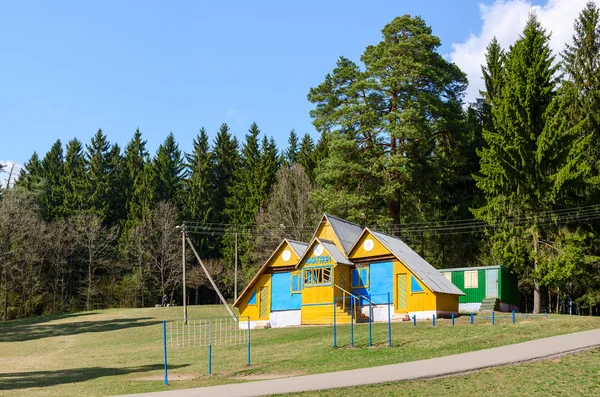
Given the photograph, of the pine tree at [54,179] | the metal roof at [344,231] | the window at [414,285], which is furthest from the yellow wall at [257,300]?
the pine tree at [54,179]

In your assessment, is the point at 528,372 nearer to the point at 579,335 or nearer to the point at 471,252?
the point at 579,335

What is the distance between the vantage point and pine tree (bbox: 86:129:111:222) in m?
77.9

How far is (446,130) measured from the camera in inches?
2029

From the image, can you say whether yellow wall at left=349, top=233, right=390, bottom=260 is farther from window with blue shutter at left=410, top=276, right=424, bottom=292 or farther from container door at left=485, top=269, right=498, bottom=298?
container door at left=485, top=269, right=498, bottom=298

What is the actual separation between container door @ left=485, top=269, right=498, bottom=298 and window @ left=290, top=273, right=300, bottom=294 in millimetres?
12985

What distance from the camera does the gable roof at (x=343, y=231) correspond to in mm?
41278

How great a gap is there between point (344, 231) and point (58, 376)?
22.6m

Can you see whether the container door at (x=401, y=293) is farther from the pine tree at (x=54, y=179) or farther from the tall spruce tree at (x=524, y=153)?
the pine tree at (x=54, y=179)

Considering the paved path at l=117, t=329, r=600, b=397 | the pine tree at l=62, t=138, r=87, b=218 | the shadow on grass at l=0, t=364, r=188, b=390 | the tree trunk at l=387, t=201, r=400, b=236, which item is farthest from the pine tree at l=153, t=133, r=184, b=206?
the paved path at l=117, t=329, r=600, b=397

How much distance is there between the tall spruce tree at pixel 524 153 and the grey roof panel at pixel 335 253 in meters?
12.2

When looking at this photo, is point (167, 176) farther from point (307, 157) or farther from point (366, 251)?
point (366, 251)

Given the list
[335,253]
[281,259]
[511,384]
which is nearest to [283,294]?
[281,259]

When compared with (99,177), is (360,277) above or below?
below

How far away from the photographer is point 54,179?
85.1 metres
